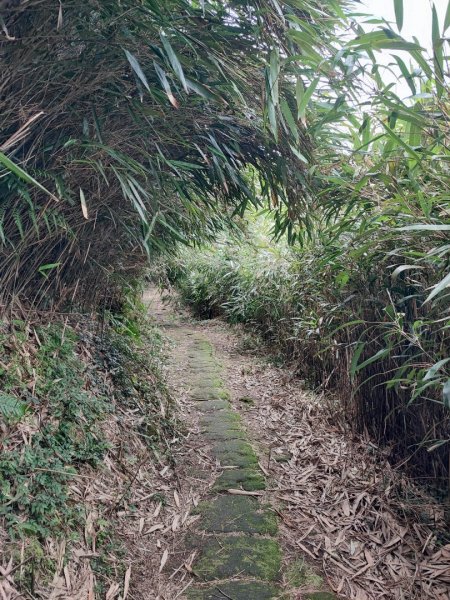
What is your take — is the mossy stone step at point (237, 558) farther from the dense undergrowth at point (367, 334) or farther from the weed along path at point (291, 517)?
the dense undergrowth at point (367, 334)

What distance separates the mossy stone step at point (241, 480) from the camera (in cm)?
213

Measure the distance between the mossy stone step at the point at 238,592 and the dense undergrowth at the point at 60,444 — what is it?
28cm

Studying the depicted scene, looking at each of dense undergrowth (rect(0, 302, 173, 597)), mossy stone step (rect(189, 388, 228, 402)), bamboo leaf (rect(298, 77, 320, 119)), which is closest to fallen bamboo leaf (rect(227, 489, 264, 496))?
dense undergrowth (rect(0, 302, 173, 597))

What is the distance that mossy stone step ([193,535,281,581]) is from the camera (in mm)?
1590

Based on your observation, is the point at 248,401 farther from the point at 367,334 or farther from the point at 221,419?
the point at 367,334

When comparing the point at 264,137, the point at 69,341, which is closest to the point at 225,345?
the point at 69,341

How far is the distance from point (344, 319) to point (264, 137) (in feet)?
3.83

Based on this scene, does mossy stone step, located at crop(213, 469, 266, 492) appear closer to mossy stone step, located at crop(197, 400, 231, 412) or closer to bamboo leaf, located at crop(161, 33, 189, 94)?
mossy stone step, located at crop(197, 400, 231, 412)

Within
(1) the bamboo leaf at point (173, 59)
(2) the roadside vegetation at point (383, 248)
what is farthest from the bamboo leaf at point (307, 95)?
(1) the bamboo leaf at point (173, 59)

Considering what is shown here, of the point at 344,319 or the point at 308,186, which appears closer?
the point at 308,186

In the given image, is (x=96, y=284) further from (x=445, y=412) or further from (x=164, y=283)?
(x=164, y=283)

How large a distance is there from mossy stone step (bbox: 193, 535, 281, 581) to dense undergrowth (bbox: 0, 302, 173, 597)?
323mm

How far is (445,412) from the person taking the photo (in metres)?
1.85

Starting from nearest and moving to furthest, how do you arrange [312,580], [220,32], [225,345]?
1. [220,32]
2. [312,580]
3. [225,345]
